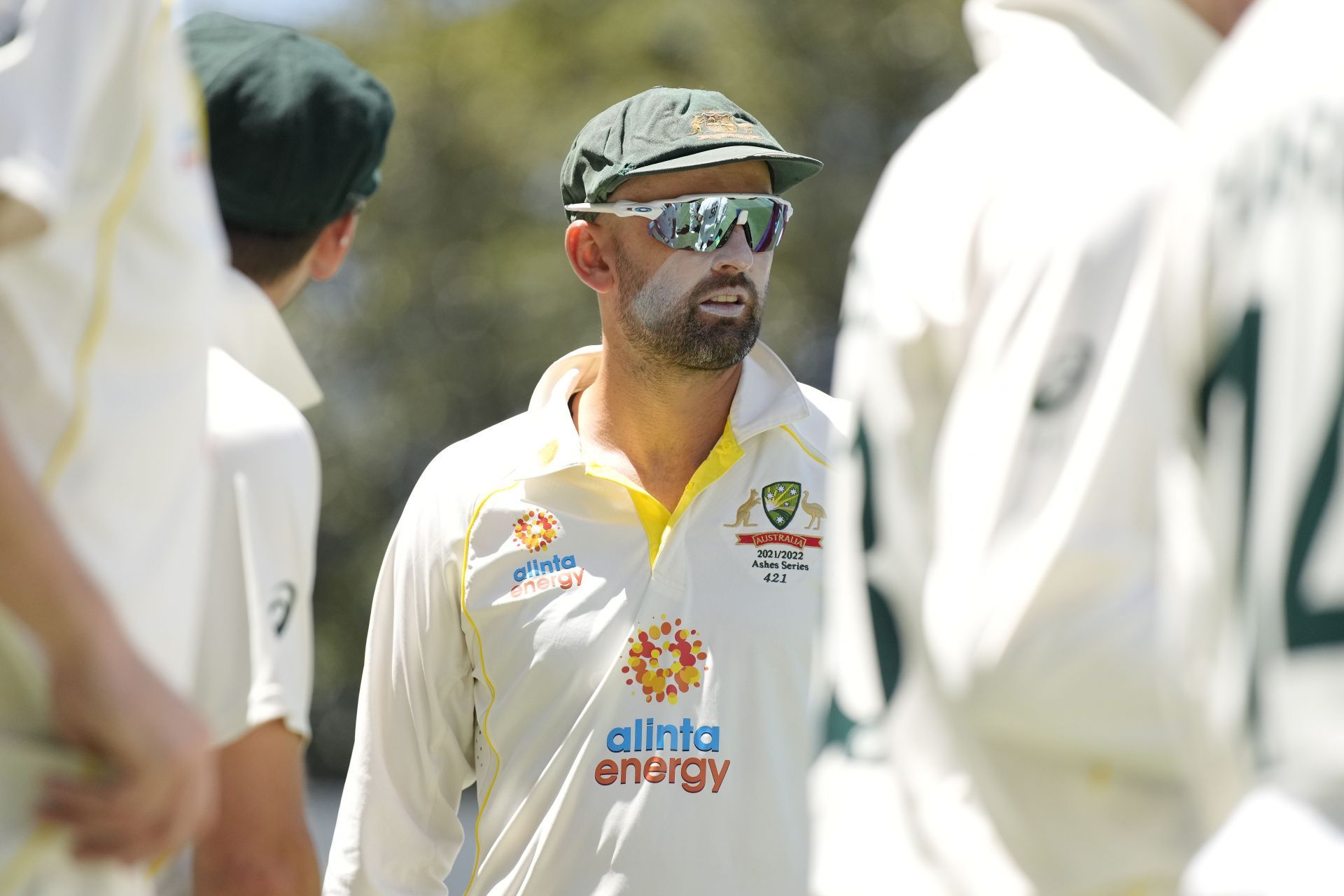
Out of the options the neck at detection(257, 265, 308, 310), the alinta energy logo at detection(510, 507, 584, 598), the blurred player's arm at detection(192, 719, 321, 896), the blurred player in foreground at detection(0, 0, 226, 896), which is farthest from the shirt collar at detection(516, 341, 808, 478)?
the blurred player in foreground at detection(0, 0, 226, 896)

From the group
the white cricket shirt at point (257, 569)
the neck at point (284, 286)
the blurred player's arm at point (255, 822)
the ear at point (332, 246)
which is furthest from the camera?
the ear at point (332, 246)

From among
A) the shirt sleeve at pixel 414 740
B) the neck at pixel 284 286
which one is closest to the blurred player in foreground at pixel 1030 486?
the neck at pixel 284 286

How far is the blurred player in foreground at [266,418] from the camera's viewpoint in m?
2.07

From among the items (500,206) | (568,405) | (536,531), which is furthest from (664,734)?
(500,206)

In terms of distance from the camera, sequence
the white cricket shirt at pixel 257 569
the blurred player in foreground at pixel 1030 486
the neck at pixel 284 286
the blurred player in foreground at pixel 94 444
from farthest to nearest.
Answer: the neck at pixel 284 286, the white cricket shirt at pixel 257 569, the blurred player in foreground at pixel 1030 486, the blurred player in foreground at pixel 94 444

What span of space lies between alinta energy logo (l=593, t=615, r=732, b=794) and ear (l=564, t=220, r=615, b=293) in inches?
44.4

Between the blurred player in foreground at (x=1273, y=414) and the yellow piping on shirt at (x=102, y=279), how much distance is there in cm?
95

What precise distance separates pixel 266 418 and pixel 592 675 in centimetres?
150

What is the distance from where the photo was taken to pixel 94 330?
1.55 m

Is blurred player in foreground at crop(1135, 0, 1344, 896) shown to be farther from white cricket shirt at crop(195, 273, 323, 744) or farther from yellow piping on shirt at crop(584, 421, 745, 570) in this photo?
yellow piping on shirt at crop(584, 421, 745, 570)

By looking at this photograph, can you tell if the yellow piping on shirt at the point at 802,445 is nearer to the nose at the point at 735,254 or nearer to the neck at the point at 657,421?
the neck at the point at 657,421

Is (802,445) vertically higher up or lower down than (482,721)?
higher up

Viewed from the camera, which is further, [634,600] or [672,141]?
[672,141]

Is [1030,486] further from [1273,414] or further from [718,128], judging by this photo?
[718,128]
